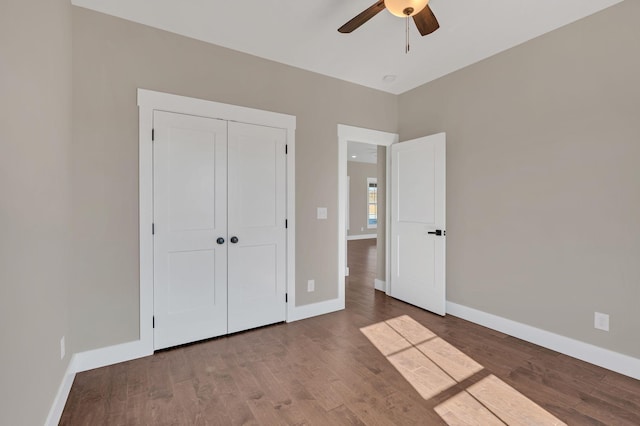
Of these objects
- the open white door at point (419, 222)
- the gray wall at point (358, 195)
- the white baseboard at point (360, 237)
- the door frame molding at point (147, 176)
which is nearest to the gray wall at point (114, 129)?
the door frame molding at point (147, 176)

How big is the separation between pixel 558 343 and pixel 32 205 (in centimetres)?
397

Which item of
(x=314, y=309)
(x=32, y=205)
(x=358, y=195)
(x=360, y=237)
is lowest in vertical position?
(x=314, y=309)

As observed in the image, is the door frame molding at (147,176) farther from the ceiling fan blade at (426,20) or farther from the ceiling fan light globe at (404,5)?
the ceiling fan blade at (426,20)

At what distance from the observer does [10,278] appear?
1.25 metres

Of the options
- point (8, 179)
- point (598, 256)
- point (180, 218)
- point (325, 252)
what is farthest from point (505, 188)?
point (8, 179)

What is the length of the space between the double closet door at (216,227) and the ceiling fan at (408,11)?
4.96ft

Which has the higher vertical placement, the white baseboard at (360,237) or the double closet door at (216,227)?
the double closet door at (216,227)

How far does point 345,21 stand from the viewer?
2639 mm

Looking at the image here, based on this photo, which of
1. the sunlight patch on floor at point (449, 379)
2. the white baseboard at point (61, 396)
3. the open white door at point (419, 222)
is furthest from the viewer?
the open white door at point (419, 222)

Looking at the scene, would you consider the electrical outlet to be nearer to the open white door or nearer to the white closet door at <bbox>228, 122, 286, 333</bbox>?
the open white door

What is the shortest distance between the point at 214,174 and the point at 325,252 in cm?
157

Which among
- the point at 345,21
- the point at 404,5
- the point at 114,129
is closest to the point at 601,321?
the point at 404,5

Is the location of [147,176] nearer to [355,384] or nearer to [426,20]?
[355,384]

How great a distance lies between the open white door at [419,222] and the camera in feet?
11.7
